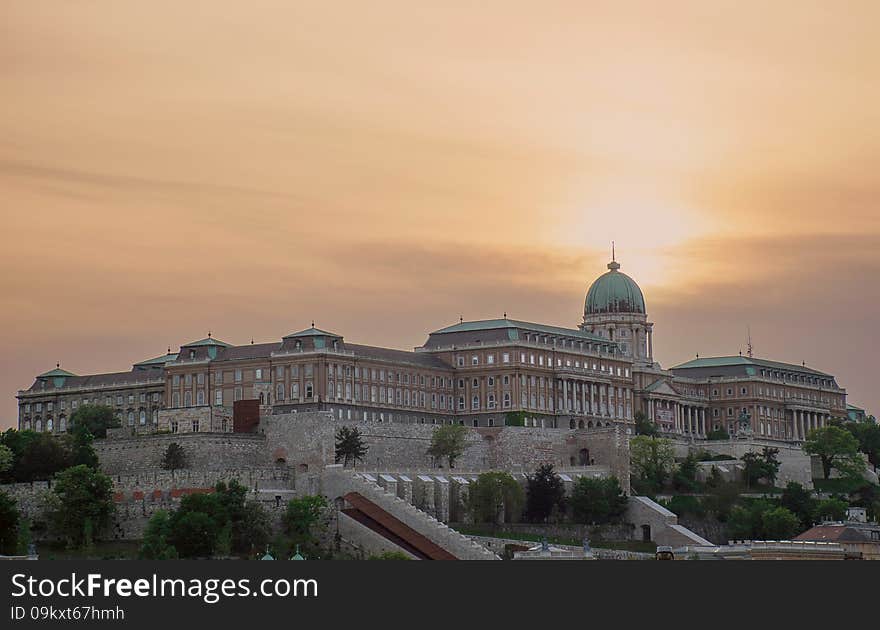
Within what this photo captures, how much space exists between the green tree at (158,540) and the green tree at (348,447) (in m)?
25.8

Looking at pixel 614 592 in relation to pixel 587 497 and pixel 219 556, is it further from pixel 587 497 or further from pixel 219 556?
pixel 587 497

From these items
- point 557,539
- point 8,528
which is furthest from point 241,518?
point 557,539

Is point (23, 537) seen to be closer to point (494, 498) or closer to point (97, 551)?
point (97, 551)

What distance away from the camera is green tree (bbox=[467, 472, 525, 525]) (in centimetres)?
18462

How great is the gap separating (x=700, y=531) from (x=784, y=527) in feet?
26.6

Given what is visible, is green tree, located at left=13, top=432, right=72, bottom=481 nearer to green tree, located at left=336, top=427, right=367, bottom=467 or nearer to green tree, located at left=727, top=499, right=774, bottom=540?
green tree, located at left=336, top=427, right=367, bottom=467

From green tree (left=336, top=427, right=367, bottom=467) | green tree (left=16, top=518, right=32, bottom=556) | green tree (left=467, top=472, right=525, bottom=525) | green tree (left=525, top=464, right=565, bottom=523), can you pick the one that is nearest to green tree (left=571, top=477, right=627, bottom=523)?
green tree (left=525, top=464, right=565, bottom=523)

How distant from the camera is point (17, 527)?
6383 inches

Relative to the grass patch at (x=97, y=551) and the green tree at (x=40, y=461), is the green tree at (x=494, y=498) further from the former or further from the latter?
the green tree at (x=40, y=461)

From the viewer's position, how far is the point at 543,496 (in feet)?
629

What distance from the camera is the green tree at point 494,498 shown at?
606ft

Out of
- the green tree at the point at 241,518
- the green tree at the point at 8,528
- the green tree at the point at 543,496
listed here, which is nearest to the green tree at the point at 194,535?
the green tree at the point at 241,518

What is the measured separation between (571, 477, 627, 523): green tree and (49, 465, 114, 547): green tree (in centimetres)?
4357

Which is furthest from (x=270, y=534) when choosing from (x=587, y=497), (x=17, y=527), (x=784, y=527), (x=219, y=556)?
(x=784, y=527)
